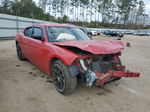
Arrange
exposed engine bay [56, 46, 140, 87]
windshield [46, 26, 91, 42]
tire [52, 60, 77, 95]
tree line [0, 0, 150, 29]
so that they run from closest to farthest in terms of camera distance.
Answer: exposed engine bay [56, 46, 140, 87], tire [52, 60, 77, 95], windshield [46, 26, 91, 42], tree line [0, 0, 150, 29]

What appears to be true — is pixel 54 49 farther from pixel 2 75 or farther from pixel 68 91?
pixel 2 75

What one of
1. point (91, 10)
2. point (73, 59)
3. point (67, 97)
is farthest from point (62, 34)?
point (91, 10)

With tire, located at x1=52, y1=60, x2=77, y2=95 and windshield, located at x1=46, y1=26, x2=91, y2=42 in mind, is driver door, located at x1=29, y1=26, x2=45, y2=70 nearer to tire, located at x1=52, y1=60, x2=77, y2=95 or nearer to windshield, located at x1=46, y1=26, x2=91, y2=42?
windshield, located at x1=46, y1=26, x2=91, y2=42

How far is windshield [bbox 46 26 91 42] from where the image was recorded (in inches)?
145

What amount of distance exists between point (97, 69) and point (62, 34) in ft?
4.86

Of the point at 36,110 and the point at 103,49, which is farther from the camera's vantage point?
the point at 103,49

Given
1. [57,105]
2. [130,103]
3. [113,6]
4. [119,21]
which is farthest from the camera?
[119,21]

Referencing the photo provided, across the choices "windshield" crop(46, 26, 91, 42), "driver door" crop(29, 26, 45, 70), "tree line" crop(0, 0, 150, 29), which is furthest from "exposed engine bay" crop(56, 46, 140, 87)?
"tree line" crop(0, 0, 150, 29)

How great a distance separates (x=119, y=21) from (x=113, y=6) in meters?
7.92

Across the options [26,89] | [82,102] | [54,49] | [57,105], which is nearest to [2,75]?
[26,89]

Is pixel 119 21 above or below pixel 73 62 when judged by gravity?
above

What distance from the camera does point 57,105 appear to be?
107 inches

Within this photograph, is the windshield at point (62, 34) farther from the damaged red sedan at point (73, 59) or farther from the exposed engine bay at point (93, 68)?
the exposed engine bay at point (93, 68)

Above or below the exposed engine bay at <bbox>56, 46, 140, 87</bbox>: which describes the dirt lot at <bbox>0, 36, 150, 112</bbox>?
below
